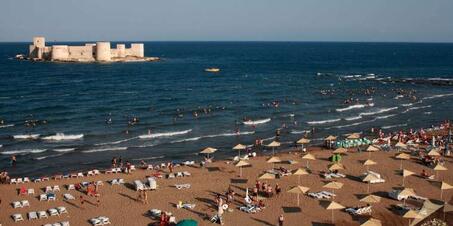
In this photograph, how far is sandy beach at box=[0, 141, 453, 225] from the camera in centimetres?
2425

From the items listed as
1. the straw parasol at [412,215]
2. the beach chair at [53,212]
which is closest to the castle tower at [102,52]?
the beach chair at [53,212]

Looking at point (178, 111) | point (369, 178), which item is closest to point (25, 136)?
point (178, 111)

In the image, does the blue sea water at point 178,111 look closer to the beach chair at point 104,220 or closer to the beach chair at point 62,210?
the beach chair at point 62,210

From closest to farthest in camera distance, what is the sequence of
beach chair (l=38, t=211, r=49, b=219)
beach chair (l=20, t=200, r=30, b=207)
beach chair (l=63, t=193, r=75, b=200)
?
beach chair (l=38, t=211, r=49, b=219) → beach chair (l=20, t=200, r=30, b=207) → beach chair (l=63, t=193, r=75, b=200)

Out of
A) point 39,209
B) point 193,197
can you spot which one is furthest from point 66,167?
point 193,197

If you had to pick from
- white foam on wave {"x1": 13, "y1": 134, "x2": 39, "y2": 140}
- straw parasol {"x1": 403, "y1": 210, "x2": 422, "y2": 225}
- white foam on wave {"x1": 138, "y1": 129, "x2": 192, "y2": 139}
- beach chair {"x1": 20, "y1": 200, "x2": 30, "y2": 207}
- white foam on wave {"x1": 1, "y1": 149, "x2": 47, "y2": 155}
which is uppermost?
straw parasol {"x1": 403, "y1": 210, "x2": 422, "y2": 225}

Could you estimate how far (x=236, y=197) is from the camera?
27.5 meters

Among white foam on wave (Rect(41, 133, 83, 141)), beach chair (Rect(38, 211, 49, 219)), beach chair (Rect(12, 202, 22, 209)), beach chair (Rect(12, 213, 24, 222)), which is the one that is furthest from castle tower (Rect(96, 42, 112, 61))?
beach chair (Rect(12, 213, 24, 222))

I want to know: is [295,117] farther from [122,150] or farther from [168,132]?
[122,150]

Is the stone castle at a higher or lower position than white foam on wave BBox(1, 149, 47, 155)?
higher

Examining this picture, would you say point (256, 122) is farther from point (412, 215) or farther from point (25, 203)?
point (412, 215)

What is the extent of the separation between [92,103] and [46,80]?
3133 centimetres

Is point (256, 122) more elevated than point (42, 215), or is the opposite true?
point (256, 122)

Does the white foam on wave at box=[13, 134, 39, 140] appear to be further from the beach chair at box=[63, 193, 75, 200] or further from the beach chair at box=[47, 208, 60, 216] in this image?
the beach chair at box=[47, 208, 60, 216]
